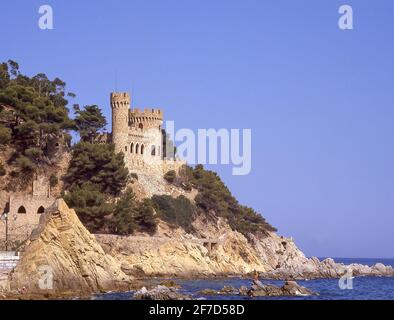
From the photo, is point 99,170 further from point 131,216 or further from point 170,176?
point 170,176

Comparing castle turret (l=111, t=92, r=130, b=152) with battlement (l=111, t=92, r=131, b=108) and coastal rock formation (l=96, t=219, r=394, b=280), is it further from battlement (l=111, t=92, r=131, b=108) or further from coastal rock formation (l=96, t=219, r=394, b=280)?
coastal rock formation (l=96, t=219, r=394, b=280)

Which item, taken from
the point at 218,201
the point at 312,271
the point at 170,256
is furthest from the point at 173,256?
the point at 218,201

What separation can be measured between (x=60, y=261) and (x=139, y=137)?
3608 centimetres

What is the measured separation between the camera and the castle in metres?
72.6

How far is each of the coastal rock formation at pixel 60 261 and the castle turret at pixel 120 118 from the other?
31.4m

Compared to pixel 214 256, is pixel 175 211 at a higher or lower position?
higher

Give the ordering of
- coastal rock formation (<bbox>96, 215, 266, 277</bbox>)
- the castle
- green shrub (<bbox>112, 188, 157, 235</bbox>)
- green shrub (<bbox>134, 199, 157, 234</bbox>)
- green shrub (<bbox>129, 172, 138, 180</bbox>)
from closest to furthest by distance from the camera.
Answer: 1. coastal rock formation (<bbox>96, 215, 266, 277</bbox>)
2. green shrub (<bbox>112, 188, 157, 235</bbox>)
3. green shrub (<bbox>134, 199, 157, 234</bbox>)
4. green shrub (<bbox>129, 172, 138, 180</bbox>)
5. the castle

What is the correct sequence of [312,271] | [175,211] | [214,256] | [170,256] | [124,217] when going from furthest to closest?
[175,211]
[312,271]
[214,256]
[124,217]
[170,256]

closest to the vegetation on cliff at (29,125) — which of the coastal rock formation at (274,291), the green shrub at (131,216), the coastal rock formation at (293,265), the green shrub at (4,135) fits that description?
the green shrub at (4,135)

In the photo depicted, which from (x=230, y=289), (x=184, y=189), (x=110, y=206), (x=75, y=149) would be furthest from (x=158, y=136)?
(x=230, y=289)

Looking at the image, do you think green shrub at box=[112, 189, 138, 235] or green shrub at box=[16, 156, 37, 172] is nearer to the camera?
green shrub at box=[112, 189, 138, 235]

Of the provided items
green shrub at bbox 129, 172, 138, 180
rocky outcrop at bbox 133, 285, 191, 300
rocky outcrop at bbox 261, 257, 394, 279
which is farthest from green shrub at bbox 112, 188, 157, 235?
rocky outcrop at bbox 133, 285, 191, 300

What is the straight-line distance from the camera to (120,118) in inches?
2859

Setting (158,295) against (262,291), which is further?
(262,291)
